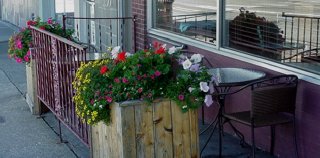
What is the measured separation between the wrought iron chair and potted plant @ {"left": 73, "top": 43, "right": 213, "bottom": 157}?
0.49m

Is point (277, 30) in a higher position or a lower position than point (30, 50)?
higher

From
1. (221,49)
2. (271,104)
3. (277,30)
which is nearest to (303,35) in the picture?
(277,30)

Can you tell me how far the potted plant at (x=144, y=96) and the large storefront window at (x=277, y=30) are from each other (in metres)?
1.19

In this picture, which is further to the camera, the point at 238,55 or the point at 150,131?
the point at 238,55

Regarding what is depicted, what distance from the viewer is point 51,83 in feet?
20.4

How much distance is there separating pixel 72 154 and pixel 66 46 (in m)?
1.18

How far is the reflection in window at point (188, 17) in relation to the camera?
6.39m

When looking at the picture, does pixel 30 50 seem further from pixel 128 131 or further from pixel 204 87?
pixel 204 87

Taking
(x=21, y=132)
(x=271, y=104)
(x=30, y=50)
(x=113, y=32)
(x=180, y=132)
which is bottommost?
(x=21, y=132)

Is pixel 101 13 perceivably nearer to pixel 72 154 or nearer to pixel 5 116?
pixel 5 116

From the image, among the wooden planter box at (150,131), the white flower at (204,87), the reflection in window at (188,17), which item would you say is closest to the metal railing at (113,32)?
the reflection in window at (188,17)

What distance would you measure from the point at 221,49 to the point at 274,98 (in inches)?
62.5

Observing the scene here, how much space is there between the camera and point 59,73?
567 centimetres

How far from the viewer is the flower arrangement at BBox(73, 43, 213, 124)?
4102mm
